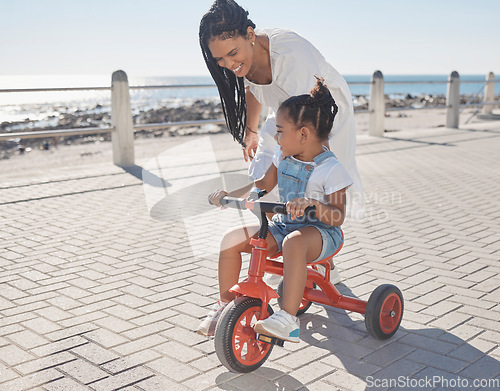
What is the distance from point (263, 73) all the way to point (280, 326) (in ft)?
4.90

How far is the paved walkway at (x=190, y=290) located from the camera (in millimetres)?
2830

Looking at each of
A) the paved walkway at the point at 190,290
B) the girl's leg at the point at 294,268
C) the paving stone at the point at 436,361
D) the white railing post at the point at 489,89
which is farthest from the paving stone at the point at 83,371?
the white railing post at the point at 489,89

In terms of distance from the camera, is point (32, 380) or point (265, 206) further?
point (32, 380)

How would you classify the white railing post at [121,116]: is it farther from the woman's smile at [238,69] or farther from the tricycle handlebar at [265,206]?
the tricycle handlebar at [265,206]

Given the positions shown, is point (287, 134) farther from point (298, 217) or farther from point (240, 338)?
point (240, 338)

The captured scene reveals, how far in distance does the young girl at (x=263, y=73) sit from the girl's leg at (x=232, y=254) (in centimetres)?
51

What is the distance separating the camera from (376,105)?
13.1 metres

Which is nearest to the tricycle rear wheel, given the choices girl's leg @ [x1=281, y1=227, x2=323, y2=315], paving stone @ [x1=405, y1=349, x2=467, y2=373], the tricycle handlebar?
paving stone @ [x1=405, y1=349, x2=467, y2=373]

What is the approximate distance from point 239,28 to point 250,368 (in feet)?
5.82

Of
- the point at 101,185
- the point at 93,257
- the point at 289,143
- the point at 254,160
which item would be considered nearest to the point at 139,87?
the point at 101,185

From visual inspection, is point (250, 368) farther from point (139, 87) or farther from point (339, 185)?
point (139, 87)

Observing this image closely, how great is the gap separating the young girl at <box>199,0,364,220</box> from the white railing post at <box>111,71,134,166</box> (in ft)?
19.5

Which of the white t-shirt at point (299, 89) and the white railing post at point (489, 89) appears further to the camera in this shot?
the white railing post at point (489, 89)

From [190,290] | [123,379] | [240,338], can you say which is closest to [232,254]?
[240,338]
